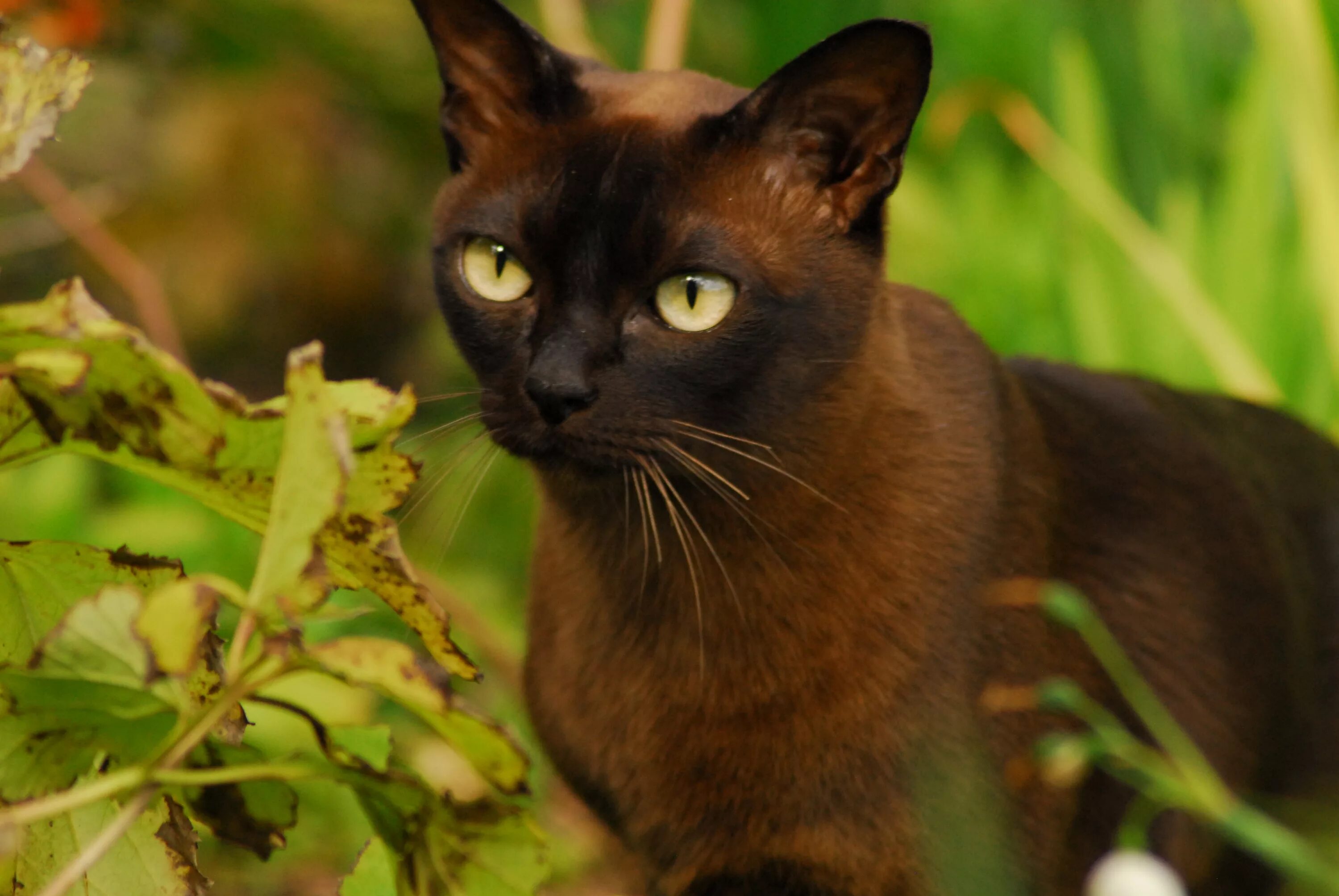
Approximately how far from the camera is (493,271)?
1000 mm

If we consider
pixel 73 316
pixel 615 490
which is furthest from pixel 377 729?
pixel 615 490

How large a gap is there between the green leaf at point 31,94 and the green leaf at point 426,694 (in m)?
0.27

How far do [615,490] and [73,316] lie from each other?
0.50 metres

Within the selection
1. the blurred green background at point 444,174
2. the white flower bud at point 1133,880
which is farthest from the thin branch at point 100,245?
the white flower bud at point 1133,880

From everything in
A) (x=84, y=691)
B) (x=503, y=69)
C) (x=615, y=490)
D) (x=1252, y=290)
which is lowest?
(x=1252, y=290)

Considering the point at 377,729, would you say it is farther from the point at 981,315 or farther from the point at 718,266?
the point at 981,315

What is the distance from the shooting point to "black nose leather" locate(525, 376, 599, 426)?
0.88 meters

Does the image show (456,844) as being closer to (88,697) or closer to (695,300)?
(88,697)

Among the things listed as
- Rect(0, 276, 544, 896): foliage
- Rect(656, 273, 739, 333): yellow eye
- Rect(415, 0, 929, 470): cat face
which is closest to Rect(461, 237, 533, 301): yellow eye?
Rect(415, 0, 929, 470): cat face

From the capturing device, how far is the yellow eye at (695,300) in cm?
94

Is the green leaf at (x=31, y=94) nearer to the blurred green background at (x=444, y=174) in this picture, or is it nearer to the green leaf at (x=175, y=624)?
the green leaf at (x=175, y=624)

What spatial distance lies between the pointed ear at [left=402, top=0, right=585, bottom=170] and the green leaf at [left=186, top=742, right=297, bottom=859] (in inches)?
21.4

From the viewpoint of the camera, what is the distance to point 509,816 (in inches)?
24.8

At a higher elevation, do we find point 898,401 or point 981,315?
point 898,401
